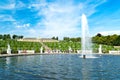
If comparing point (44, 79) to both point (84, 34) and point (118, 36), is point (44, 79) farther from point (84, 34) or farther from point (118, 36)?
point (118, 36)

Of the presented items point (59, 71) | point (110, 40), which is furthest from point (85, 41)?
point (110, 40)

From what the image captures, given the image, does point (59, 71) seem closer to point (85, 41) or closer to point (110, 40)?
point (85, 41)

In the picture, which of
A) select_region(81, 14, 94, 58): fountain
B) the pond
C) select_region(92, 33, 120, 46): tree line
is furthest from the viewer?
select_region(92, 33, 120, 46): tree line

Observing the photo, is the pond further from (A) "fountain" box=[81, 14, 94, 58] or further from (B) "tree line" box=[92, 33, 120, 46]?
(B) "tree line" box=[92, 33, 120, 46]

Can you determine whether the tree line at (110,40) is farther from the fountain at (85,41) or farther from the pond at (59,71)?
the pond at (59,71)

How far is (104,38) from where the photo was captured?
137 meters

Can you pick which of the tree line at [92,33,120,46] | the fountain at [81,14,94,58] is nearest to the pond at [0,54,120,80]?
the fountain at [81,14,94,58]

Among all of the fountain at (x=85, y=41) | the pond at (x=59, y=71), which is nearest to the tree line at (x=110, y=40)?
the fountain at (x=85, y=41)

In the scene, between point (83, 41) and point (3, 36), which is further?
point (3, 36)

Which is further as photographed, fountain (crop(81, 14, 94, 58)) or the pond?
fountain (crop(81, 14, 94, 58))

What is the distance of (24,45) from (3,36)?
193 feet

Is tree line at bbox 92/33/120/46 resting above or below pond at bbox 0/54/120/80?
above

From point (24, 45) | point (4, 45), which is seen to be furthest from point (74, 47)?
point (4, 45)

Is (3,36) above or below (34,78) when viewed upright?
above
